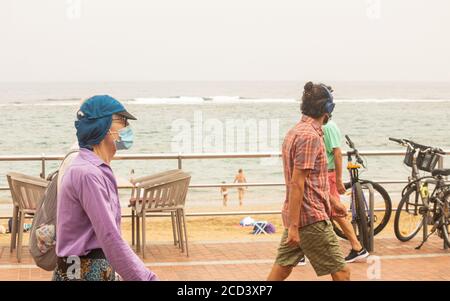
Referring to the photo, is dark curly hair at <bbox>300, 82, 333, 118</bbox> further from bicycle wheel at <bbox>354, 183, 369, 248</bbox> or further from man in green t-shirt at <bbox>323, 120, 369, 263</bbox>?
bicycle wheel at <bbox>354, 183, 369, 248</bbox>

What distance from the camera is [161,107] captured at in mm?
99812

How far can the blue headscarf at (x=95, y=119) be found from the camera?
4535 mm

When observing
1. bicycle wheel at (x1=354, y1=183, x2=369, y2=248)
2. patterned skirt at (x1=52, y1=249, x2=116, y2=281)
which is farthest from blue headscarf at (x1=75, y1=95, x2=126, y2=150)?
bicycle wheel at (x1=354, y1=183, x2=369, y2=248)

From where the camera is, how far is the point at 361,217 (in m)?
11.1

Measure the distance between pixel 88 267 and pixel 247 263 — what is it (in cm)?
576

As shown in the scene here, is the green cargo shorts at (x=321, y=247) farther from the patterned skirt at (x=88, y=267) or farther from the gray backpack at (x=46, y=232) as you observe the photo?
the gray backpack at (x=46, y=232)

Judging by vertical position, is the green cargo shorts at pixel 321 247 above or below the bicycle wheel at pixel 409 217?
above

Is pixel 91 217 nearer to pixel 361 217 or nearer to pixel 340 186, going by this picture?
pixel 340 186

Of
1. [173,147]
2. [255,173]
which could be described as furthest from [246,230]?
[173,147]

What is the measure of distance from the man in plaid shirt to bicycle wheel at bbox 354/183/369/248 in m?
4.27

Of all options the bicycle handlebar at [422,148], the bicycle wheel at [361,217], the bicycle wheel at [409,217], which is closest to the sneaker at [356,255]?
the bicycle wheel at [361,217]

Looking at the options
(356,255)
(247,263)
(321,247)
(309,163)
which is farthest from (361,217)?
(309,163)

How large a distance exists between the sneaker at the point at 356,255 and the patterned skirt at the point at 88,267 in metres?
5.93
